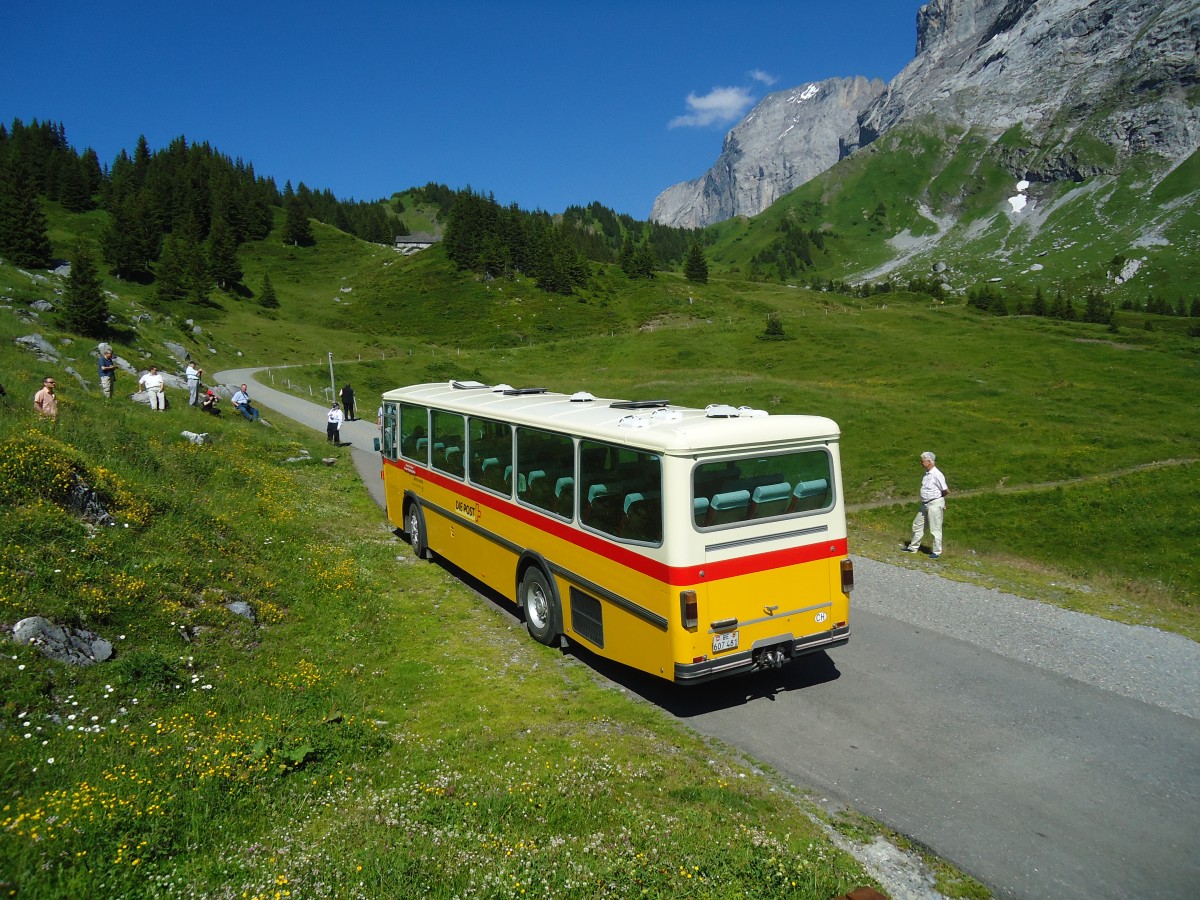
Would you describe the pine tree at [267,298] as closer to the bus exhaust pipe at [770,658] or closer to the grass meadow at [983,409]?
the grass meadow at [983,409]

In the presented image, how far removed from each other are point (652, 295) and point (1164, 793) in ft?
345

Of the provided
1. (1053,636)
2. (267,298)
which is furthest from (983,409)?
(267,298)

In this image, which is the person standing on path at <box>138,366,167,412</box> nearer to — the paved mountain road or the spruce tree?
the paved mountain road

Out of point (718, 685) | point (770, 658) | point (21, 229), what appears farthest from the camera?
point (21, 229)

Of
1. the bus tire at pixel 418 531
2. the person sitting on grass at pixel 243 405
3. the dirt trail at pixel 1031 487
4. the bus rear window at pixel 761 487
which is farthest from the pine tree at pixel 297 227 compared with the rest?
the bus rear window at pixel 761 487

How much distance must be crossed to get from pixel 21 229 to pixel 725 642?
8729 centimetres

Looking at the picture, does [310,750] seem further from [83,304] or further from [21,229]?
[21,229]

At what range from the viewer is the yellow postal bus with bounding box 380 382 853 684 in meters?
8.87

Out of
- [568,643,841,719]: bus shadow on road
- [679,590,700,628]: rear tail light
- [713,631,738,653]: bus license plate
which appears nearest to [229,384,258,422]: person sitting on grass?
[568,643,841,719]: bus shadow on road

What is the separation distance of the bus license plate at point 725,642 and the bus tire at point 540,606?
302 cm

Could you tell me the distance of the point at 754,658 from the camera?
9281 millimetres

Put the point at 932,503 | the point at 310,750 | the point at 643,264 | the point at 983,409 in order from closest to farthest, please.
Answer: the point at 310,750, the point at 932,503, the point at 983,409, the point at 643,264

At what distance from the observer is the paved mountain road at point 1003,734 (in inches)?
261

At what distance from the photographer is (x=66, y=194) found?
124 meters
